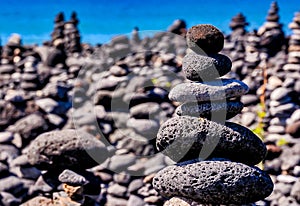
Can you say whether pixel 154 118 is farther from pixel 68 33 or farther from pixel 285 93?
pixel 68 33

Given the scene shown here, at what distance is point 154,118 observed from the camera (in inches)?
516

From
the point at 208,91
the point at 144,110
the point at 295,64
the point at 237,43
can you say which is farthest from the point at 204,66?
the point at 237,43

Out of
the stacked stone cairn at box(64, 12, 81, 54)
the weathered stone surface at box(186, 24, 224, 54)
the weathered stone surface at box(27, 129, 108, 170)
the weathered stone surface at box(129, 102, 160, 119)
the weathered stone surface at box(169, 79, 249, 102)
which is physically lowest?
the weathered stone surface at box(27, 129, 108, 170)

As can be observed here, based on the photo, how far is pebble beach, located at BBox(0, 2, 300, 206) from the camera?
19.4 feet

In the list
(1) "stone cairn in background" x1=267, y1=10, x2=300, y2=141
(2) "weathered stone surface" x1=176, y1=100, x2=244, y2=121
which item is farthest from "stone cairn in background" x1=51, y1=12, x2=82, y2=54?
(2) "weathered stone surface" x1=176, y1=100, x2=244, y2=121

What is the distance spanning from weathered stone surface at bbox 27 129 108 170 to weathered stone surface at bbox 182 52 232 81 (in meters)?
2.95

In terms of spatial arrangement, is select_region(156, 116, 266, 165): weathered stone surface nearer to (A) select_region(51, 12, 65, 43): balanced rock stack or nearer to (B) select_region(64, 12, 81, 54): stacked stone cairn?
(B) select_region(64, 12, 81, 54): stacked stone cairn

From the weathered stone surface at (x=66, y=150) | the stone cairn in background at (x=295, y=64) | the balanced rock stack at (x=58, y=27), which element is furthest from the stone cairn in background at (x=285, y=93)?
the balanced rock stack at (x=58, y=27)

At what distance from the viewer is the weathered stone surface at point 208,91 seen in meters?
5.91

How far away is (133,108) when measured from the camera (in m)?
13.3

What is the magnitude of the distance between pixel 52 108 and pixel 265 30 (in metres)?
6.82

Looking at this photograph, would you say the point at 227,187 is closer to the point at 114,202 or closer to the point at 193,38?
the point at 193,38

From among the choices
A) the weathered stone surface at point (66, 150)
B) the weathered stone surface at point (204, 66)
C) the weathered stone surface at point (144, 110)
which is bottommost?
the weathered stone surface at point (66, 150)

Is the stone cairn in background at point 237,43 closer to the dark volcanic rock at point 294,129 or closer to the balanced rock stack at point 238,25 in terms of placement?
the balanced rock stack at point 238,25
